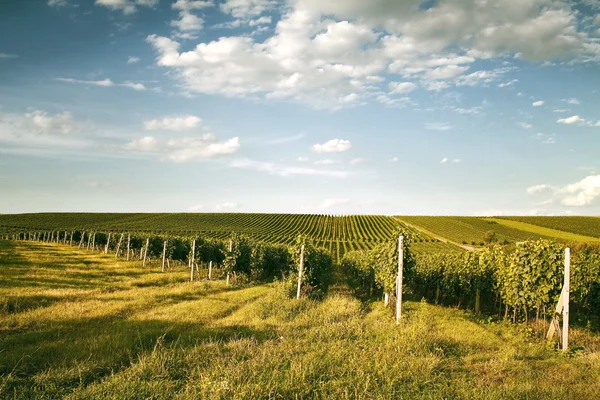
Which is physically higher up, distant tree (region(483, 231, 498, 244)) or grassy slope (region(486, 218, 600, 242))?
grassy slope (region(486, 218, 600, 242))

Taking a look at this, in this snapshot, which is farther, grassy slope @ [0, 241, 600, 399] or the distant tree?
the distant tree

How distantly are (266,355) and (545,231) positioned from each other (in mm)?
91069

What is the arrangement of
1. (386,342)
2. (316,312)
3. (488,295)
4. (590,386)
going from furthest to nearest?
(488,295) < (316,312) < (386,342) < (590,386)

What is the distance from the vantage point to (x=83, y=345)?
884cm

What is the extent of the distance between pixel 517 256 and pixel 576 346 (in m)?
3.38

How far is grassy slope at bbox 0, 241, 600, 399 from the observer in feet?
19.7

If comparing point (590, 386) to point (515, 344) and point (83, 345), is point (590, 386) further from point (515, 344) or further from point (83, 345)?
point (83, 345)

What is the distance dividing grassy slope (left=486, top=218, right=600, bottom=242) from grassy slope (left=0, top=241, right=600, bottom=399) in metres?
66.5

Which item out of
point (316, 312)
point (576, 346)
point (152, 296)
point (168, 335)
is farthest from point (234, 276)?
point (576, 346)

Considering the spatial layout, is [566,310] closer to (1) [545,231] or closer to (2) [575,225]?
(1) [545,231]

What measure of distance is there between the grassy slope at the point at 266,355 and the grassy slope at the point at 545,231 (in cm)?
6646

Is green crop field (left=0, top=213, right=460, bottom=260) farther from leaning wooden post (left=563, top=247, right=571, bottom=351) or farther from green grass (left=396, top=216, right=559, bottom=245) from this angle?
leaning wooden post (left=563, top=247, right=571, bottom=351)

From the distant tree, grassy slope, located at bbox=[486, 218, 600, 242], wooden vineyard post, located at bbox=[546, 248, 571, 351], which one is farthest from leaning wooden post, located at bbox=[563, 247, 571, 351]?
the distant tree

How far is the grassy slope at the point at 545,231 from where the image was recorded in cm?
6669
